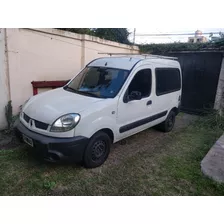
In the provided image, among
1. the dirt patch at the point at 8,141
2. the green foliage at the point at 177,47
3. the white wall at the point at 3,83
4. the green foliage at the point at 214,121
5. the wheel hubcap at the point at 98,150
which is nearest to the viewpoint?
the wheel hubcap at the point at 98,150

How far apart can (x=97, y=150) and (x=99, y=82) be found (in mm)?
1256

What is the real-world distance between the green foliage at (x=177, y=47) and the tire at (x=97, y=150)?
5606 millimetres

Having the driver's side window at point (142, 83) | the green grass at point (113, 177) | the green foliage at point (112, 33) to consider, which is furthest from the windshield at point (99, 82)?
the green foliage at point (112, 33)

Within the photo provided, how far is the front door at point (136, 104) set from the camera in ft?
11.5

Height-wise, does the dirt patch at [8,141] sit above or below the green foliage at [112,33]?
below

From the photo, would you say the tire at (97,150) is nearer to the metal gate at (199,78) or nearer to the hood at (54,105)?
the hood at (54,105)

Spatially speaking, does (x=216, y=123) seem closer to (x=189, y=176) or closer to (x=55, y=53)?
(x=189, y=176)

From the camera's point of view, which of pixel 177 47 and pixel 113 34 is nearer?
pixel 177 47

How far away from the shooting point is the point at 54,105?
3.09 m

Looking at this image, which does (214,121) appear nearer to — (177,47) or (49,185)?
(177,47)

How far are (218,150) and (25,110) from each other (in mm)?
3720

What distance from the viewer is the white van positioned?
283 centimetres

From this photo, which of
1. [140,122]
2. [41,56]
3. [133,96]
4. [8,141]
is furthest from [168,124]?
[8,141]

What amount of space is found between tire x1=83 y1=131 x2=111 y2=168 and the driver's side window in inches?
37.0
